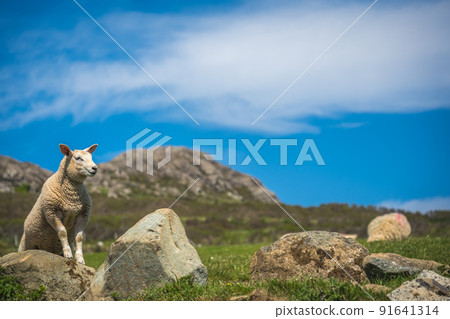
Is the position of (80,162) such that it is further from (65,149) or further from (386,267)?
(386,267)

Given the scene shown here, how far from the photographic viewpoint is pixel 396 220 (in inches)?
1044

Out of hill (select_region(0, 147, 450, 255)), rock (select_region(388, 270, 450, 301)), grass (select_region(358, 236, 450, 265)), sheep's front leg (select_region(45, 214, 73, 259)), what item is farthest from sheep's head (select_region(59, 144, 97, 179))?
hill (select_region(0, 147, 450, 255))

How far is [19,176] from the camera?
80375mm

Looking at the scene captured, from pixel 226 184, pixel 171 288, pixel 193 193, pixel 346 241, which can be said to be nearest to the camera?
pixel 171 288

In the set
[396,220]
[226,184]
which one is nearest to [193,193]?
[226,184]

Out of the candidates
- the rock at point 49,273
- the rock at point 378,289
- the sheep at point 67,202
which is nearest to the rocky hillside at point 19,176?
the sheep at point 67,202

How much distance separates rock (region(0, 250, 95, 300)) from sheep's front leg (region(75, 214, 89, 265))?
406 millimetres

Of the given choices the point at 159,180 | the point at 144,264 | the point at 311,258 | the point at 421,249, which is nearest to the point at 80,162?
the point at 144,264

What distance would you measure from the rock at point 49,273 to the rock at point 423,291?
6.36 meters

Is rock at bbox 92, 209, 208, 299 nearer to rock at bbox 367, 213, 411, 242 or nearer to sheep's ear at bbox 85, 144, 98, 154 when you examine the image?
sheep's ear at bbox 85, 144, 98, 154

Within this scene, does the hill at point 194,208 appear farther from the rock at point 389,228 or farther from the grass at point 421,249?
the grass at point 421,249
